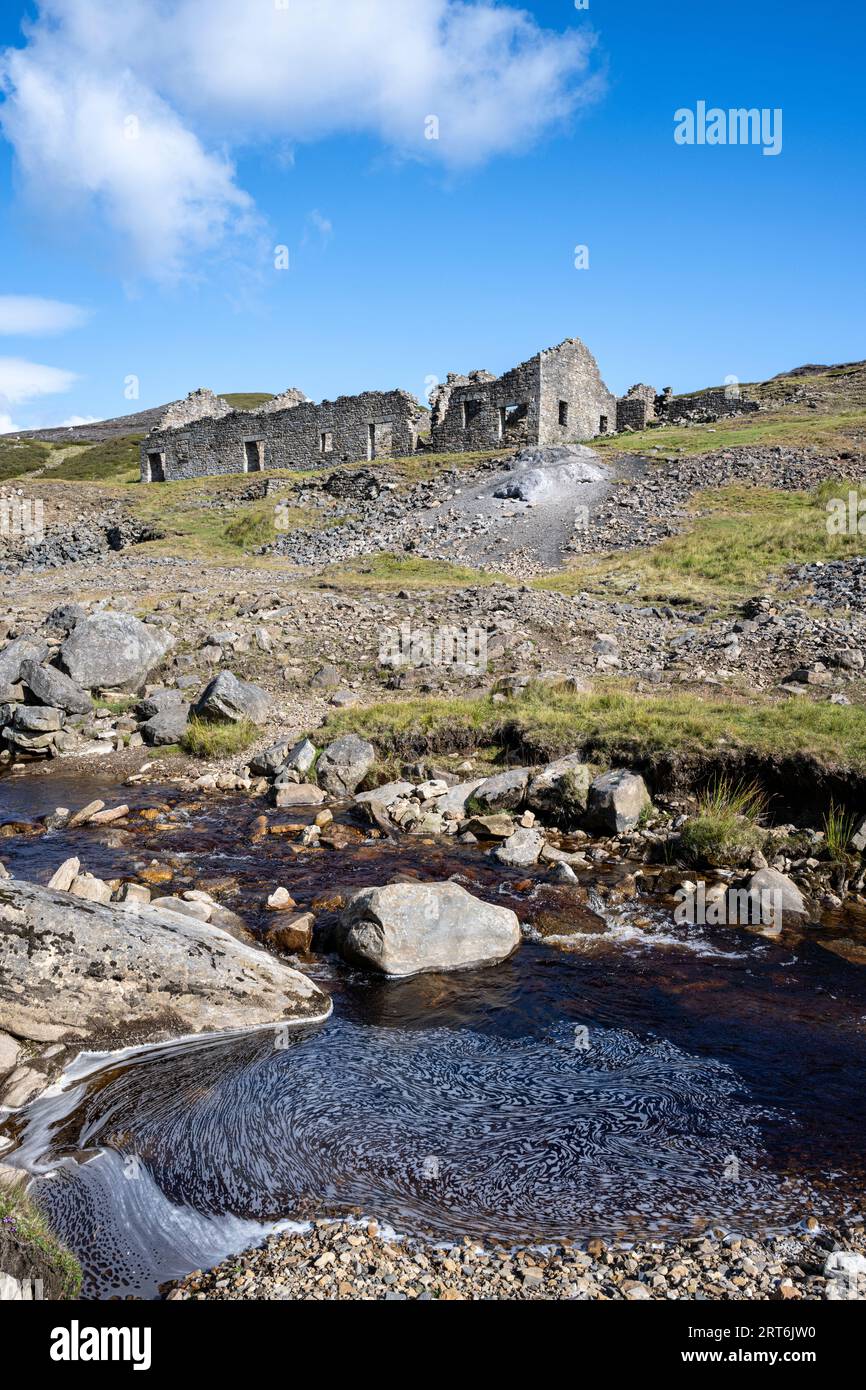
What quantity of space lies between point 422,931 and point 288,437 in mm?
47769

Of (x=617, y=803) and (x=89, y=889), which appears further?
(x=617, y=803)

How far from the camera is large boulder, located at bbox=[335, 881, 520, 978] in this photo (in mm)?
8133

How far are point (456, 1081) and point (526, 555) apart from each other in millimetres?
25538

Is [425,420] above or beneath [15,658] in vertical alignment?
above

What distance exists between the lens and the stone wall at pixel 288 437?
1889 inches

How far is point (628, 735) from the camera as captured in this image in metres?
13.0

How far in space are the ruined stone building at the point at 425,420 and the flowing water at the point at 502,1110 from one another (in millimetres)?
40834

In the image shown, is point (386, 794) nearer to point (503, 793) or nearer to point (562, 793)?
point (503, 793)

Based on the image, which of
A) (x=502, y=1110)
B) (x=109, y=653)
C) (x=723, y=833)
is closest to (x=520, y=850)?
(x=723, y=833)

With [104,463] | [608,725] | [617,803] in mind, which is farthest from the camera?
[104,463]

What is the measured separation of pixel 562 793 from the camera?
12.2 metres

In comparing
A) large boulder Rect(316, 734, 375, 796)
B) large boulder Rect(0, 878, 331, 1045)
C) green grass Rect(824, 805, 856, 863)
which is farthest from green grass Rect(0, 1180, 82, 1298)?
large boulder Rect(316, 734, 375, 796)

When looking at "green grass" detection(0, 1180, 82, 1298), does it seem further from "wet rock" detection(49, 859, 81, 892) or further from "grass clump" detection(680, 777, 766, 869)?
"grass clump" detection(680, 777, 766, 869)

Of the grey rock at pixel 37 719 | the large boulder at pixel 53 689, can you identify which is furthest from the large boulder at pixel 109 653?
the grey rock at pixel 37 719
